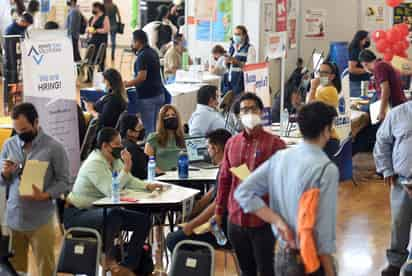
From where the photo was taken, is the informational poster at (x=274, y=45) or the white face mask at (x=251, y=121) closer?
the white face mask at (x=251, y=121)

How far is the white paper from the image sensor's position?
19.7ft

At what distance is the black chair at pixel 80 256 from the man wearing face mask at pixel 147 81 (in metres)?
4.60

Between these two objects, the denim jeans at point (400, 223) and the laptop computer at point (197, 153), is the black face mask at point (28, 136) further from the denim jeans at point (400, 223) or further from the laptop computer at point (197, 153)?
the denim jeans at point (400, 223)

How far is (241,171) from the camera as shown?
17.4ft

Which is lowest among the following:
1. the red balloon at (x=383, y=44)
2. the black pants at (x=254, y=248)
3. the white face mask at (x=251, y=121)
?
the black pants at (x=254, y=248)

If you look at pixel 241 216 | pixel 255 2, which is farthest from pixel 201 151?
pixel 255 2

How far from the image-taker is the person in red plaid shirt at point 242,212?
204 inches

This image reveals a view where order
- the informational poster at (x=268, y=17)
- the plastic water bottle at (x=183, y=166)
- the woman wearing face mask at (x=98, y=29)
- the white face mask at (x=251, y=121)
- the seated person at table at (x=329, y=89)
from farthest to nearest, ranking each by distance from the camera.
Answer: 1. the woman wearing face mask at (x=98, y=29)
2. the informational poster at (x=268, y=17)
3. the seated person at table at (x=329, y=89)
4. the plastic water bottle at (x=183, y=166)
5. the white face mask at (x=251, y=121)

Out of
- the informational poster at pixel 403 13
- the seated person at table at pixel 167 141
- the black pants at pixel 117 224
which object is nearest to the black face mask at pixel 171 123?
the seated person at table at pixel 167 141

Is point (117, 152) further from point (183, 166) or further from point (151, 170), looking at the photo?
point (183, 166)

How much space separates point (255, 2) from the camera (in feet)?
45.6

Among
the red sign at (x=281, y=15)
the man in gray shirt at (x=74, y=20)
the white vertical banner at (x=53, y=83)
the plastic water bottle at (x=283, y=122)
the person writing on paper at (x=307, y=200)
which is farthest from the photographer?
the man in gray shirt at (x=74, y=20)

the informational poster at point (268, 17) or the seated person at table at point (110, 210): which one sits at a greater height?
the informational poster at point (268, 17)

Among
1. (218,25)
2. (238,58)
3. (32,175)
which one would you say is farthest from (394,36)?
(32,175)
